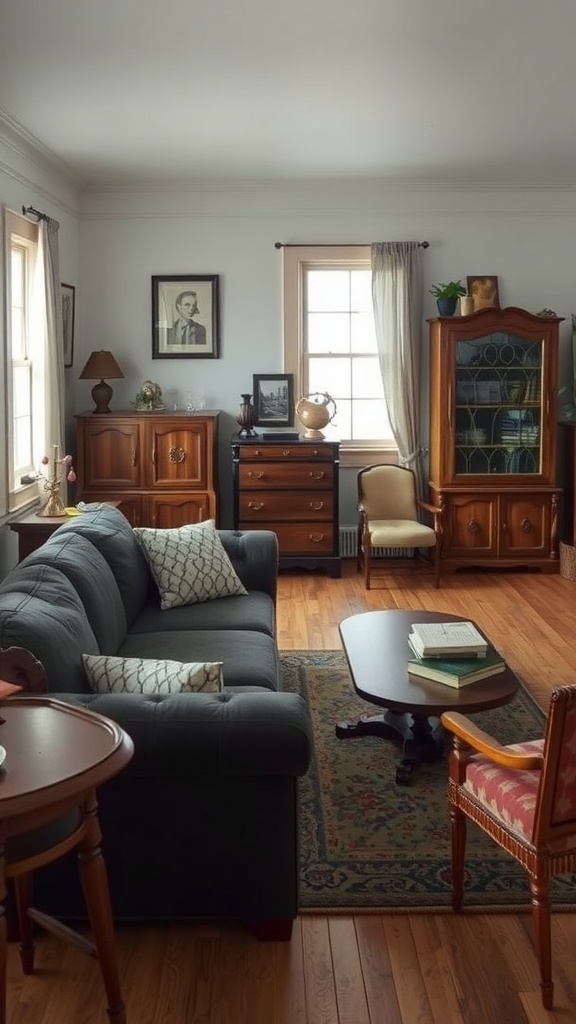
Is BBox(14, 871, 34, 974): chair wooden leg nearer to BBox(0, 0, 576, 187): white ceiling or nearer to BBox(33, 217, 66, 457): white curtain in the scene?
BBox(0, 0, 576, 187): white ceiling

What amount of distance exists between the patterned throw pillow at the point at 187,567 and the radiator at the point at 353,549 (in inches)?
122

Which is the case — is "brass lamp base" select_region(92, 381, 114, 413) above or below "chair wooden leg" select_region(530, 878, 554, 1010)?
above

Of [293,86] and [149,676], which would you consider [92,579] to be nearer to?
[149,676]

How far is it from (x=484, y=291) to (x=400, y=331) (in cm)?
66

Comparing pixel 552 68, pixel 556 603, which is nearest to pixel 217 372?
pixel 556 603

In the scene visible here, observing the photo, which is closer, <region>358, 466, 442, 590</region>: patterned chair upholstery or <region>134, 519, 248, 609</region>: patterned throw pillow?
<region>134, 519, 248, 609</region>: patterned throw pillow

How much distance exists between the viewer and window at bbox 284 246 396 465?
757cm

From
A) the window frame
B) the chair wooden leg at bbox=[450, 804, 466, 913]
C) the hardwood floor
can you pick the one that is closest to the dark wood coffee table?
the chair wooden leg at bbox=[450, 804, 466, 913]

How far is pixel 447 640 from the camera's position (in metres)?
3.81

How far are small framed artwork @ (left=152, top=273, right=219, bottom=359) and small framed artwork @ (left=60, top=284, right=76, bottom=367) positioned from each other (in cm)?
59

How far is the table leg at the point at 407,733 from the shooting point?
3805mm

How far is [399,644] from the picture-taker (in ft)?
13.5

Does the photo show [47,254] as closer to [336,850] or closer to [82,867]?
[336,850]

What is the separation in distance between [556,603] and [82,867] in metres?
4.75
